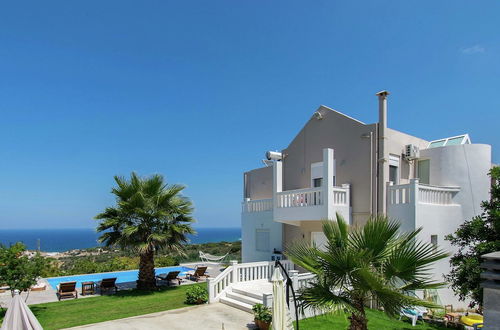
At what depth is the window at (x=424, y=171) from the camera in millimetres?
14626

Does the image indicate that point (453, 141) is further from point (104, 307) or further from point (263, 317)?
point (104, 307)

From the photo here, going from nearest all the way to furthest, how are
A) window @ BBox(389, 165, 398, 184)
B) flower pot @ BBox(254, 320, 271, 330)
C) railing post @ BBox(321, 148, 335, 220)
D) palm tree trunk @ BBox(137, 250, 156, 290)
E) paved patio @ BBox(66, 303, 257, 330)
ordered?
1. flower pot @ BBox(254, 320, 271, 330)
2. paved patio @ BBox(66, 303, 257, 330)
3. railing post @ BBox(321, 148, 335, 220)
4. window @ BBox(389, 165, 398, 184)
5. palm tree trunk @ BBox(137, 250, 156, 290)

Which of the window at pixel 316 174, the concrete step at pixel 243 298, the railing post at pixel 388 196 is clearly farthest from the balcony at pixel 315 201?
the concrete step at pixel 243 298

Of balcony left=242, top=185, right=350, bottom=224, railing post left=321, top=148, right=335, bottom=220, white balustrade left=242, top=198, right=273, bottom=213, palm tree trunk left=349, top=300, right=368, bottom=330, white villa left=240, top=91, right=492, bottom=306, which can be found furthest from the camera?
white balustrade left=242, top=198, right=273, bottom=213

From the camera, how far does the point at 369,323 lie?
10703mm

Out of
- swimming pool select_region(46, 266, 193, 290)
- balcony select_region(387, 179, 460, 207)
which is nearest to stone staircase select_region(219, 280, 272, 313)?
balcony select_region(387, 179, 460, 207)

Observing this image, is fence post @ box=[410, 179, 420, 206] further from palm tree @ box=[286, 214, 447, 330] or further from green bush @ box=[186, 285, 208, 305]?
green bush @ box=[186, 285, 208, 305]

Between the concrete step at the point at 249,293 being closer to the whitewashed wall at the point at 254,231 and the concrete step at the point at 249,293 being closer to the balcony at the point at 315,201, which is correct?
the balcony at the point at 315,201

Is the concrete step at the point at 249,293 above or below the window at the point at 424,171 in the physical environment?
below

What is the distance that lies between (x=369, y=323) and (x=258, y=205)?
938cm

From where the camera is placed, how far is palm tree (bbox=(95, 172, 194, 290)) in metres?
15.8

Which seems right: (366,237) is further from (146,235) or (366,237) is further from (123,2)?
(123,2)

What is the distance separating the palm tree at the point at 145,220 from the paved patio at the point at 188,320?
4221mm

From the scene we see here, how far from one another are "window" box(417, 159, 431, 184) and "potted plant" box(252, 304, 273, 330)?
358 inches
